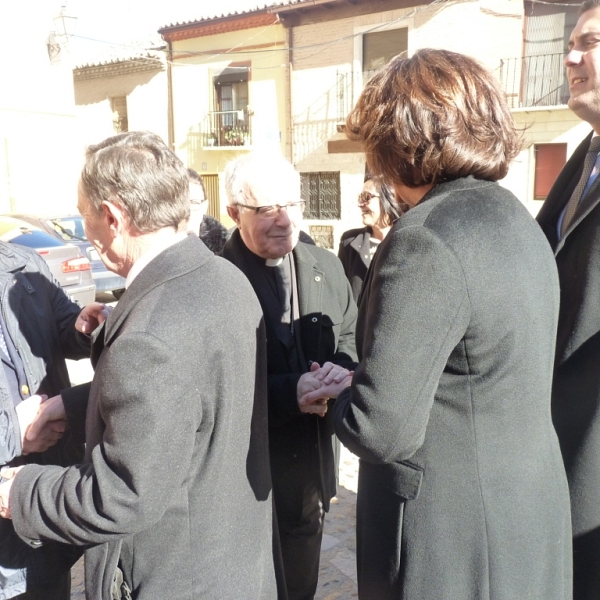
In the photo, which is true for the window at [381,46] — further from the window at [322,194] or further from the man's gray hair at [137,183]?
the man's gray hair at [137,183]

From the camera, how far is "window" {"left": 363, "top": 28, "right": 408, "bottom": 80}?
15.0 metres

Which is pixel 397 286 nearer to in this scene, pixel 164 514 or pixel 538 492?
pixel 538 492

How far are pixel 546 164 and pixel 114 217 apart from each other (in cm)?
1373

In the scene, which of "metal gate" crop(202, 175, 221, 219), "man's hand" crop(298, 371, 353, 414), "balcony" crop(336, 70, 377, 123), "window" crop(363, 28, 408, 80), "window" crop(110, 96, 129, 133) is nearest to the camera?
"man's hand" crop(298, 371, 353, 414)

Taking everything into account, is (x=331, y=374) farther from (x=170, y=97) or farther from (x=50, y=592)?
(x=170, y=97)

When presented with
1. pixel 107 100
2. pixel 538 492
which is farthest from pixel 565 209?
pixel 107 100

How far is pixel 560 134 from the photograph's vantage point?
13.3 metres

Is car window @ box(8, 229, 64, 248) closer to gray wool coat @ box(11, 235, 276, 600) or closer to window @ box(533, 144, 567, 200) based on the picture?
gray wool coat @ box(11, 235, 276, 600)

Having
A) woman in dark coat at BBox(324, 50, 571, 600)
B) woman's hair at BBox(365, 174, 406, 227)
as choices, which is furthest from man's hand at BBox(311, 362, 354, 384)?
woman's hair at BBox(365, 174, 406, 227)

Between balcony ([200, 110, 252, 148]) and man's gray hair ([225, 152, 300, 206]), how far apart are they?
50.2 ft

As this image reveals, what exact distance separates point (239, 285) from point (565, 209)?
41.7 inches

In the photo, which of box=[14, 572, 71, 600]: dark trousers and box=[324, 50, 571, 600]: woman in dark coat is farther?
box=[14, 572, 71, 600]: dark trousers

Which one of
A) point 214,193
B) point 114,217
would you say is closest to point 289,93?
point 214,193

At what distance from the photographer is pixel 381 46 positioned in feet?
50.1
